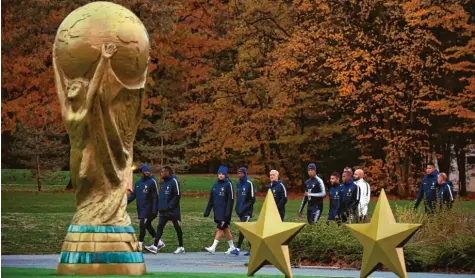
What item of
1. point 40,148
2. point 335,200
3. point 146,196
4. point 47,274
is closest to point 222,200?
point 146,196

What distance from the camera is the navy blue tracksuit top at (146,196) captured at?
82.9 ft

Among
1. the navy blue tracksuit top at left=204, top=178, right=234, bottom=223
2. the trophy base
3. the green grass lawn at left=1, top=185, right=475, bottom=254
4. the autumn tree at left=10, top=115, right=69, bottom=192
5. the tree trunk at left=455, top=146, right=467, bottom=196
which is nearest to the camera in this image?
the trophy base

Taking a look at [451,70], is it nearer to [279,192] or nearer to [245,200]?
[279,192]

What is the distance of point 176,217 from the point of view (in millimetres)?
25438

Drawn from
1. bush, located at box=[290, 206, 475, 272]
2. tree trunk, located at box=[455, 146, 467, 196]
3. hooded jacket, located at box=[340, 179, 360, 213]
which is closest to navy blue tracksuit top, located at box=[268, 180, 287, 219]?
hooded jacket, located at box=[340, 179, 360, 213]

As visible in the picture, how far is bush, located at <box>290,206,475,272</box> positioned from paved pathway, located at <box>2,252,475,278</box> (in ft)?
2.16

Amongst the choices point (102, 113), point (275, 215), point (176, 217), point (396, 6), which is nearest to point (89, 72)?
point (102, 113)

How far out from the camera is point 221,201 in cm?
2581

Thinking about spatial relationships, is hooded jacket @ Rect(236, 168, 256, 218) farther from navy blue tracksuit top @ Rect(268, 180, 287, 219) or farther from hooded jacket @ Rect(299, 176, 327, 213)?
hooded jacket @ Rect(299, 176, 327, 213)

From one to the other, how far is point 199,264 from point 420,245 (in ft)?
13.8

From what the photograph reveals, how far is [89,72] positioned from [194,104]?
3499 centimetres

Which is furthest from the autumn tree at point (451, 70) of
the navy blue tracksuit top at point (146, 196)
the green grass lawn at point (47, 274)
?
the green grass lawn at point (47, 274)

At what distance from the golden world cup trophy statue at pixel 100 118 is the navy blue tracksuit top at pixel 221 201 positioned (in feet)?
28.1

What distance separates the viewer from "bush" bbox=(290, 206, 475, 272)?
21.3 meters
